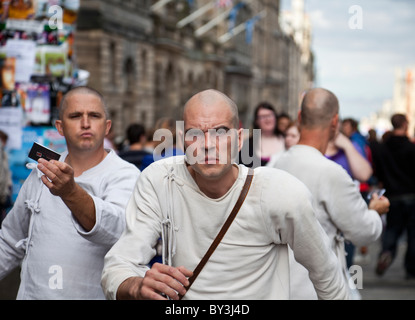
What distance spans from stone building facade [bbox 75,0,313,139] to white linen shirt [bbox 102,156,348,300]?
26557mm

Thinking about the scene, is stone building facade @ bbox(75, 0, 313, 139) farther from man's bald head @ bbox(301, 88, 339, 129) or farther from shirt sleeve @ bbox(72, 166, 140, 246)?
shirt sleeve @ bbox(72, 166, 140, 246)

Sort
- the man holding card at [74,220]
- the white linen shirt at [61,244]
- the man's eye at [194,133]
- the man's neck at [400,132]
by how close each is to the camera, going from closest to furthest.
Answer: the man's eye at [194,133] < the man holding card at [74,220] < the white linen shirt at [61,244] < the man's neck at [400,132]

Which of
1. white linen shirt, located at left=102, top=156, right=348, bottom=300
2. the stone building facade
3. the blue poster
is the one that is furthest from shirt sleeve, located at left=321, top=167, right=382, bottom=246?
the stone building facade

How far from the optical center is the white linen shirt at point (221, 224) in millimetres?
3332

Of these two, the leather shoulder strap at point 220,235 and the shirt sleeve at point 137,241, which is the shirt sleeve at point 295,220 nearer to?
the leather shoulder strap at point 220,235

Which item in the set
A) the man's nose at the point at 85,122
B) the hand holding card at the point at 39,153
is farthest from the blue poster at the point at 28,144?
the hand holding card at the point at 39,153

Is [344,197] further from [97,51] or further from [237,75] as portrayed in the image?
[237,75]

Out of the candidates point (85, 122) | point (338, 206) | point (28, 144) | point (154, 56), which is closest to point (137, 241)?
point (85, 122)

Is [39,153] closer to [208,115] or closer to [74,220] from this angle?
[74,220]

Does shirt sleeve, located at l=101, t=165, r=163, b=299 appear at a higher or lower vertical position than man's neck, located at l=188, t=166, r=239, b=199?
lower

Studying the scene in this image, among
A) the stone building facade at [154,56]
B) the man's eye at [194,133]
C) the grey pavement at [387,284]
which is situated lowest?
the grey pavement at [387,284]

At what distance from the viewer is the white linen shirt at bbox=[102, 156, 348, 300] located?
10.9 ft

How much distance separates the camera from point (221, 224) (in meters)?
3.34

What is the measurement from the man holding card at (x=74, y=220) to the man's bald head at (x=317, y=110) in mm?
1313
